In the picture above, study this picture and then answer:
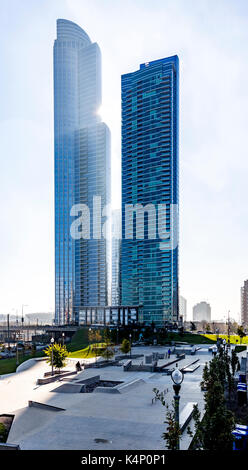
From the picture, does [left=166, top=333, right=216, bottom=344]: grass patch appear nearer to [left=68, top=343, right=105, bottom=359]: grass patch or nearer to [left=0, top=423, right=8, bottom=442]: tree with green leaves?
[left=68, top=343, right=105, bottom=359]: grass patch

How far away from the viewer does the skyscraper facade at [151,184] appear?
149 metres

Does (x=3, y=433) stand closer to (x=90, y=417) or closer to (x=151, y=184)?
(x=90, y=417)

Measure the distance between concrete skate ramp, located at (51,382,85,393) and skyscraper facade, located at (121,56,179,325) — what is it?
11700 cm

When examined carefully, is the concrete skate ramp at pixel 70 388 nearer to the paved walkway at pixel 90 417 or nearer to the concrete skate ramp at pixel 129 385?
the paved walkway at pixel 90 417

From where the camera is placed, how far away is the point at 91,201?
647ft

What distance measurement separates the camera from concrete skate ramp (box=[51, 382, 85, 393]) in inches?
1194

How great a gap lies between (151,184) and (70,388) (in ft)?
418

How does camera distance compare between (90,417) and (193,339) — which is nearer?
(90,417)

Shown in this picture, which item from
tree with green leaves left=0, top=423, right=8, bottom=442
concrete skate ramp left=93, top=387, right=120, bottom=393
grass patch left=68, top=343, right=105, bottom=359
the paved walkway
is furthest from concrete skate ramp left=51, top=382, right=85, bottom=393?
grass patch left=68, top=343, right=105, bottom=359

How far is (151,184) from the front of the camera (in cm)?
15275

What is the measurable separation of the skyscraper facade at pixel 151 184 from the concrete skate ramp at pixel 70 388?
384ft

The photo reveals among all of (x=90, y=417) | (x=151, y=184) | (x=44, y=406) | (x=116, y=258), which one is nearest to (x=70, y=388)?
(x=44, y=406)
